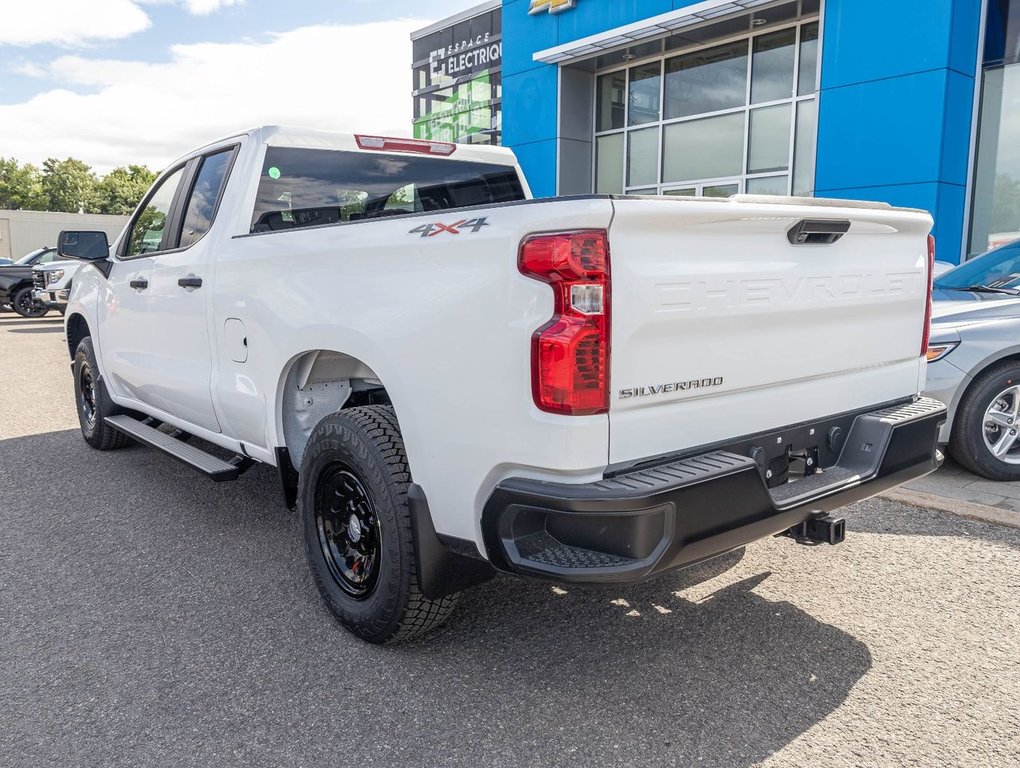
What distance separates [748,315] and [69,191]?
103 m

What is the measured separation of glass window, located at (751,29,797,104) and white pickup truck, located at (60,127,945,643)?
10879 millimetres

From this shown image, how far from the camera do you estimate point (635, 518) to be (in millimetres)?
2297

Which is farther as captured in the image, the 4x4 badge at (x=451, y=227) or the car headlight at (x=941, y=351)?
the car headlight at (x=941, y=351)

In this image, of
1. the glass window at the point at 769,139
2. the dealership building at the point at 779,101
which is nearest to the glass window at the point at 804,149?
the dealership building at the point at 779,101

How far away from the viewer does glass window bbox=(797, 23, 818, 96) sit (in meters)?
12.7

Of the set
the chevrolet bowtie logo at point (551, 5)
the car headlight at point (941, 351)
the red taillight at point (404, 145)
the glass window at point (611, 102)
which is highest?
the chevrolet bowtie logo at point (551, 5)

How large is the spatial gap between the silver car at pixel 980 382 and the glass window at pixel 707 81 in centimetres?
963

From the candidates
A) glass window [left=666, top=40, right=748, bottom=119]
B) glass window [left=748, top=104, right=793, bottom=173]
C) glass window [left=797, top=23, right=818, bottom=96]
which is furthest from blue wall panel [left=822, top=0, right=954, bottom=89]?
glass window [left=666, top=40, right=748, bottom=119]

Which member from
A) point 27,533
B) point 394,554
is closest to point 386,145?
point 394,554

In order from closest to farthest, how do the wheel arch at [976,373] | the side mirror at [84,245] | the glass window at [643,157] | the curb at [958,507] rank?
the curb at [958,507] → the wheel arch at [976,373] → the side mirror at [84,245] → the glass window at [643,157]

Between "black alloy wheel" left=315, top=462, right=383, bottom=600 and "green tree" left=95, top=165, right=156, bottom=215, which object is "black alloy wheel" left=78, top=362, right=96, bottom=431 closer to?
"black alloy wheel" left=315, top=462, right=383, bottom=600

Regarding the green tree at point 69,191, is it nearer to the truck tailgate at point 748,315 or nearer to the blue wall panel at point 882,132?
the blue wall panel at point 882,132

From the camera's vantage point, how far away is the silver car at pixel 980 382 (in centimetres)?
502

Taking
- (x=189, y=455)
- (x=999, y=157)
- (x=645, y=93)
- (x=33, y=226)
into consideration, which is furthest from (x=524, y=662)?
(x=33, y=226)
